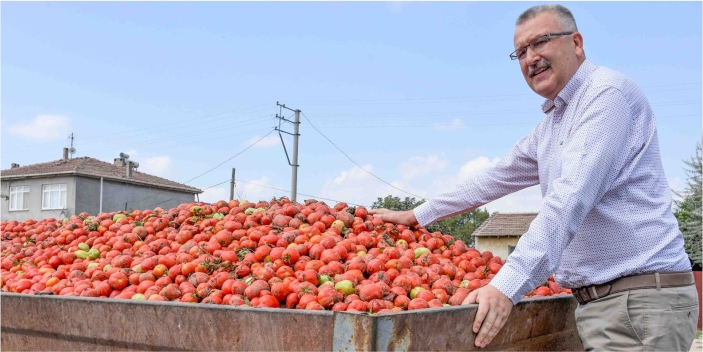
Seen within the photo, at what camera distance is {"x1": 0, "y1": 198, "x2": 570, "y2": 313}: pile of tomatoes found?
328cm

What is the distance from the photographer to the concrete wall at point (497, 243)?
97.0 feet

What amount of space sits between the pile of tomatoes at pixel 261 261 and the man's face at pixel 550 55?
116 cm

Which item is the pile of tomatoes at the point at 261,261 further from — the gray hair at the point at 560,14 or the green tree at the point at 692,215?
the green tree at the point at 692,215

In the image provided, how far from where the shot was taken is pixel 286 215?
4680 millimetres

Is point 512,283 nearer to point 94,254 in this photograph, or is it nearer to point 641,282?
point 641,282

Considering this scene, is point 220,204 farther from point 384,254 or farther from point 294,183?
point 294,183

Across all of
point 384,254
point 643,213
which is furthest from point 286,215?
point 643,213

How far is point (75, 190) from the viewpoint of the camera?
31500 millimetres

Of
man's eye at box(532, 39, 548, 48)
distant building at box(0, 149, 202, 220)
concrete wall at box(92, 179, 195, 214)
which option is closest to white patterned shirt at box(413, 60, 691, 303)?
man's eye at box(532, 39, 548, 48)

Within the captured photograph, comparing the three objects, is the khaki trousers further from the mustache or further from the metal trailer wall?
the mustache

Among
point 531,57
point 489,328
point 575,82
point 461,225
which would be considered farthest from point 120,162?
point 489,328

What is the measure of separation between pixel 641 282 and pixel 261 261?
2.17m

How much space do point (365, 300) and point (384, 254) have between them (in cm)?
67

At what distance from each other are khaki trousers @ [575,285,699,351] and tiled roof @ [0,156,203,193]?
105ft
